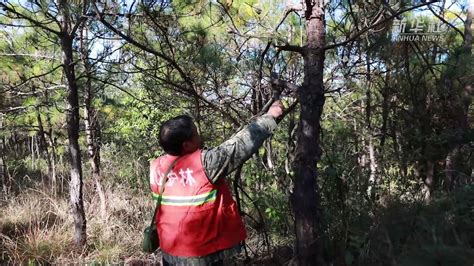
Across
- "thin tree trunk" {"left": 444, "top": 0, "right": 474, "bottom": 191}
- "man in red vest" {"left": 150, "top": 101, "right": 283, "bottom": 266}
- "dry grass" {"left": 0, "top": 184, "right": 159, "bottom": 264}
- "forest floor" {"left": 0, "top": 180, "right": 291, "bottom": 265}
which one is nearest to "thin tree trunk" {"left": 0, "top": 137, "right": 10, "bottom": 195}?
"forest floor" {"left": 0, "top": 180, "right": 291, "bottom": 265}

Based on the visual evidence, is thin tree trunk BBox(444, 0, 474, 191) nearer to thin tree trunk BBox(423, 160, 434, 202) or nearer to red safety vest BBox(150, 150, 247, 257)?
thin tree trunk BBox(423, 160, 434, 202)

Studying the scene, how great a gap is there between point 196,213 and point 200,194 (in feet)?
0.29

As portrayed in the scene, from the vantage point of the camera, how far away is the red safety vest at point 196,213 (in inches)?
80.7

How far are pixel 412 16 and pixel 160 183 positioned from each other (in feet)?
11.2

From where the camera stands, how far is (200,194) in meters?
2.04

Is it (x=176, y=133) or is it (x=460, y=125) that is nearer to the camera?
(x=176, y=133)

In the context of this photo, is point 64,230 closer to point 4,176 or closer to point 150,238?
point 150,238

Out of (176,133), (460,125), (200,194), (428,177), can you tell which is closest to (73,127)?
(176,133)

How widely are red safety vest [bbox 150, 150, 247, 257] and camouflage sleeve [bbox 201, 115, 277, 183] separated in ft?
0.13

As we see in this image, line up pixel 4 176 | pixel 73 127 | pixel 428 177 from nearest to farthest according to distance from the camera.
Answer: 1. pixel 73 127
2. pixel 428 177
3. pixel 4 176

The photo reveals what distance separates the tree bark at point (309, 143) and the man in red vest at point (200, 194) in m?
0.25

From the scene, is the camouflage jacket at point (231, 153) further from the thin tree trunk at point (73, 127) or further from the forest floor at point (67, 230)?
the thin tree trunk at point (73, 127)

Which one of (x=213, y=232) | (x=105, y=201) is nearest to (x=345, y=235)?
(x=213, y=232)

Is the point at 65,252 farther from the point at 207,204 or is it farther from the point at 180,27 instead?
the point at 207,204
